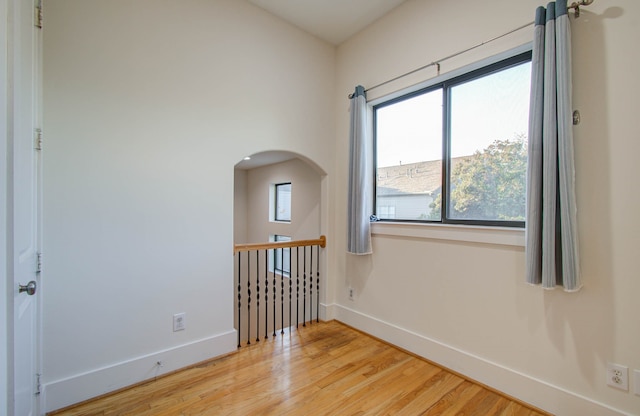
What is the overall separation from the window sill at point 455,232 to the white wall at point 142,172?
139 cm

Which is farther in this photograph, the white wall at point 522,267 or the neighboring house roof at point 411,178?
the neighboring house roof at point 411,178

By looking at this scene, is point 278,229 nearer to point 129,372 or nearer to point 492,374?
point 129,372

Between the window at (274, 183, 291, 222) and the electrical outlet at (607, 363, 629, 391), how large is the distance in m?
4.39

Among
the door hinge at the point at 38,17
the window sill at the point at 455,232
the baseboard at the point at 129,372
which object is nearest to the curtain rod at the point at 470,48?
the window sill at the point at 455,232

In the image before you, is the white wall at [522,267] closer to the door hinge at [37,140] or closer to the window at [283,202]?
the door hinge at [37,140]

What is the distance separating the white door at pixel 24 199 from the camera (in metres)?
1.12

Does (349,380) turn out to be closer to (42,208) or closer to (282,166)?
(42,208)

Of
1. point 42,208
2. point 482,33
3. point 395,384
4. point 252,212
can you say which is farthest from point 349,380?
point 252,212

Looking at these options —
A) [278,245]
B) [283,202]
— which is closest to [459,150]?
[278,245]

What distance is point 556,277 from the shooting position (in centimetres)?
173

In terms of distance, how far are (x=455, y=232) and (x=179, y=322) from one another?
230 cm

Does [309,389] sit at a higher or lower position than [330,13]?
lower

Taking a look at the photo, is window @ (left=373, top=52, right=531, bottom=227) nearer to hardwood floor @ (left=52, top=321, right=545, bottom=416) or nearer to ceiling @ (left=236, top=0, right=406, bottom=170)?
ceiling @ (left=236, top=0, right=406, bottom=170)

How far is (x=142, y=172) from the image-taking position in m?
2.13
